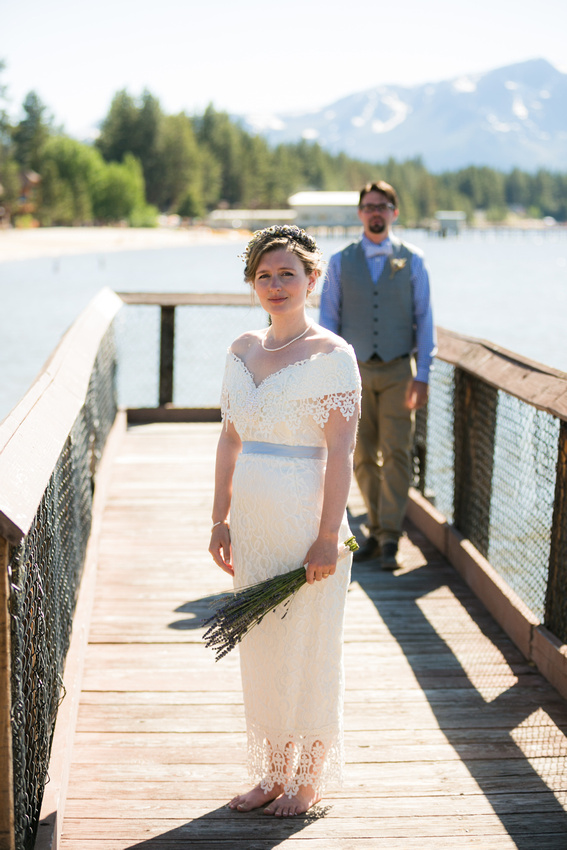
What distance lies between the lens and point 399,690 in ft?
11.2

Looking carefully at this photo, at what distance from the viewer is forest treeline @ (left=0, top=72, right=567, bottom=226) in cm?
9231

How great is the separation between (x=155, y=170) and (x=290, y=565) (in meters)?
121

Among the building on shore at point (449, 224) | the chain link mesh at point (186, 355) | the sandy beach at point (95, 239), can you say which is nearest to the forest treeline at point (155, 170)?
the sandy beach at point (95, 239)

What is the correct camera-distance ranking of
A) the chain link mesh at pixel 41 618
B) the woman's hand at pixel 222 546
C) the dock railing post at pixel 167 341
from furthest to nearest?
1. the dock railing post at pixel 167 341
2. the woman's hand at pixel 222 546
3. the chain link mesh at pixel 41 618

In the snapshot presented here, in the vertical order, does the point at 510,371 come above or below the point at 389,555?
above

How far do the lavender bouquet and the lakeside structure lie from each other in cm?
48

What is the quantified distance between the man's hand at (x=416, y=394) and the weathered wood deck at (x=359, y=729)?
0.83 metres

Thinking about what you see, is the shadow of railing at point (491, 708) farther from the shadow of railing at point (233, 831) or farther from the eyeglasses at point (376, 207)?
the eyeglasses at point (376, 207)

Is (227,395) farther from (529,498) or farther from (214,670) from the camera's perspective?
(529,498)

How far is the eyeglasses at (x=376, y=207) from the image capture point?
442cm

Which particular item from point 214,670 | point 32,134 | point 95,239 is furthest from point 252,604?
point 32,134

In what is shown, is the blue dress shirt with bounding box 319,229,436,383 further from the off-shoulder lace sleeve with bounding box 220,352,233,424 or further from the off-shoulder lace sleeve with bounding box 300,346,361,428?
the off-shoulder lace sleeve with bounding box 300,346,361,428

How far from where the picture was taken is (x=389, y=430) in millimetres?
4699

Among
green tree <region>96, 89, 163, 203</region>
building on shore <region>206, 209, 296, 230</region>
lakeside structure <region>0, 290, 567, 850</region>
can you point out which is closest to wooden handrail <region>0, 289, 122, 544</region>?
lakeside structure <region>0, 290, 567, 850</region>
